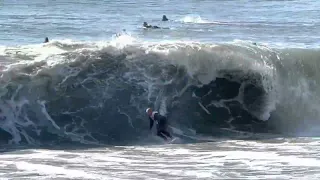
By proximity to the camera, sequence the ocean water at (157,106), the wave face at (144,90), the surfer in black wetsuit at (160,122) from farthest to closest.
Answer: the wave face at (144,90) < the surfer in black wetsuit at (160,122) < the ocean water at (157,106)

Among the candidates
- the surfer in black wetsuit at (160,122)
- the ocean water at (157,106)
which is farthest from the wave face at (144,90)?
the surfer in black wetsuit at (160,122)

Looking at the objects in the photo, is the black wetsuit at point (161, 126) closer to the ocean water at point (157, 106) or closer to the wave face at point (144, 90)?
the ocean water at point (157, 106)

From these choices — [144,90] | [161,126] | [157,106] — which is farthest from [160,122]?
[144,90]

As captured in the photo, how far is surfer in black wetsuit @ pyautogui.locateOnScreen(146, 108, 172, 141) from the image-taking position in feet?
65.3

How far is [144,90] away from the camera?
2203 centimetres

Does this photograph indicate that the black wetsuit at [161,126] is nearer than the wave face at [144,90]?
Yes

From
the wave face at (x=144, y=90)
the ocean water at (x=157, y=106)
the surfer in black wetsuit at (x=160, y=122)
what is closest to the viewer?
the ocean water at (x=157, y=106)

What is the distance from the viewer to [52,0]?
2938 inches

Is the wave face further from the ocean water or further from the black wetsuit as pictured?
the black wetsuit

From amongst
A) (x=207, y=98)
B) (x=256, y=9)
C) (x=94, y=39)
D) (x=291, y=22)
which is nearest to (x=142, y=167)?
(x=207, y=98)

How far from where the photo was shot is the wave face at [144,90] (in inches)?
816

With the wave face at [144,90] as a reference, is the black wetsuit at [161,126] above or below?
below

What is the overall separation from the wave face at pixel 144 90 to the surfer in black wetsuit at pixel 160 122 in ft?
1.99

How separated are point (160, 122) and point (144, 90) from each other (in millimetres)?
2198
